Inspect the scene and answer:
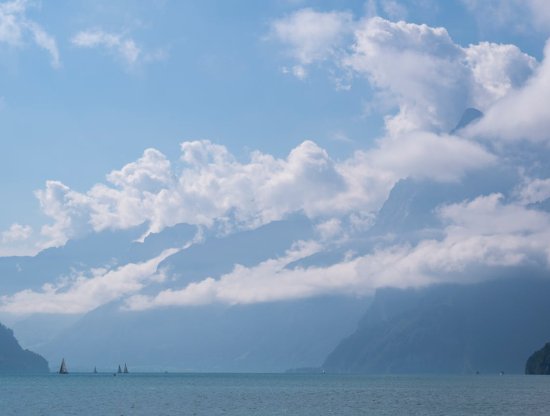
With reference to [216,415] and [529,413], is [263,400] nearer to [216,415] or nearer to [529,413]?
[216,415]

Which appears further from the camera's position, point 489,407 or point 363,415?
point 489,407

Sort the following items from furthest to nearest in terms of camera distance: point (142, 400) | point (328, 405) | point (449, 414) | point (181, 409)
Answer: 1. point (142, 400)
2. point (328, 405)
3. point (181, 409)
4. point (449, 414)

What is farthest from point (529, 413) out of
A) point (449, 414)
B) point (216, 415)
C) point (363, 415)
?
point (216, 415)

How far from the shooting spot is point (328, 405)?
176 metres

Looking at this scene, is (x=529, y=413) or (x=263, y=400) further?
(x=263, y=400)

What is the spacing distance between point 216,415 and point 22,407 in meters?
46.3

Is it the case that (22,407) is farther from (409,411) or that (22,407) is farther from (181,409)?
(409,411)

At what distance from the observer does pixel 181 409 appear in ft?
541

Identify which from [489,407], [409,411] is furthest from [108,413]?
[489,407]

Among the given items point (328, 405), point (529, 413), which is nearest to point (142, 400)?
point (328, 405)

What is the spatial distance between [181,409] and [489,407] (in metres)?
62.7

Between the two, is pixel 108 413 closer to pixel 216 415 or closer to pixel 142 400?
pixel 216 415

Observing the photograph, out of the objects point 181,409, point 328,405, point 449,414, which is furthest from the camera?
point 328,405

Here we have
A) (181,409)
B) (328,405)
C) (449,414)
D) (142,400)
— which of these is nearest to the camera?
(449,414)
